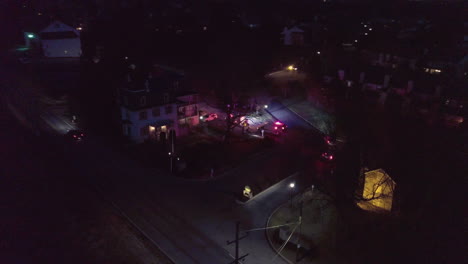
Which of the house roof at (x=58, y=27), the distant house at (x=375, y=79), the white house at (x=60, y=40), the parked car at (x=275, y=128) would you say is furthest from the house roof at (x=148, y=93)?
the house roof at (x=58, y=27)

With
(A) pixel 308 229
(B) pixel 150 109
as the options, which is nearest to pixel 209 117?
(B) pixel 150 109

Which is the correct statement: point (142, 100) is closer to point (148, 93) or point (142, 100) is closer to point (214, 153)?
point (148, 93)

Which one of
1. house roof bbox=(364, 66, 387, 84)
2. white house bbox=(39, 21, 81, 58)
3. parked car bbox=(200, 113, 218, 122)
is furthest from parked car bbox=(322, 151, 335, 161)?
white house bbox=(39, 21, 81, 58)

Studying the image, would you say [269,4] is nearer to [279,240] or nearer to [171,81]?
[171,81]

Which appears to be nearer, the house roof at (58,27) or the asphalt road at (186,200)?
the asphalt road at (186,200)

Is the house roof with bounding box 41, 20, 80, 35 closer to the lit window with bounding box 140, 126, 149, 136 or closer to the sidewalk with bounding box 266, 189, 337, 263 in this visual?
the lit window with bounding box 140, 126, 149, 136

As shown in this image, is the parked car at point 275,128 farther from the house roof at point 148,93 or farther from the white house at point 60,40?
the white house at point 60,40
